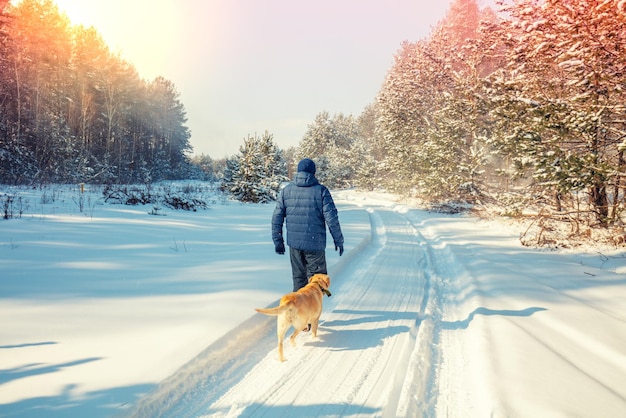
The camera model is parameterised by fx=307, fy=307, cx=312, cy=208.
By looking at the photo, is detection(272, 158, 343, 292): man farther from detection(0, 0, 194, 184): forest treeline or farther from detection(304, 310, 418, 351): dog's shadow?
detection(0, 0, 194, 184): forest treeline

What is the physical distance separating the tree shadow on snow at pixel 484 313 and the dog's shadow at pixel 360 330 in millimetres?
449

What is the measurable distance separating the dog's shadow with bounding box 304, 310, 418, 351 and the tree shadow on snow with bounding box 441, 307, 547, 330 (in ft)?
1.47

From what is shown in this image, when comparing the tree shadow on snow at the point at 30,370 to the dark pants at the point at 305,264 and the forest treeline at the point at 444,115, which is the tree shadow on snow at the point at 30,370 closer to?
the dark pants at the point at 305,264

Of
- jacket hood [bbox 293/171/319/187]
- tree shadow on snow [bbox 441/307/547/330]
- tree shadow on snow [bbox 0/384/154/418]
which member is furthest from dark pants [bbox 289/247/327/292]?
tree shadow on snow [bbox 0/384/154/418]

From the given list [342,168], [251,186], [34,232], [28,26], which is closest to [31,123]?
[28,26]

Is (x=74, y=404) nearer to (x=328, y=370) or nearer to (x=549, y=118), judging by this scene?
(x=328, y=370)

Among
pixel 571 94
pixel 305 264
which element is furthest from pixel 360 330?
pixel 571 94

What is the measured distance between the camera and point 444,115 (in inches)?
737

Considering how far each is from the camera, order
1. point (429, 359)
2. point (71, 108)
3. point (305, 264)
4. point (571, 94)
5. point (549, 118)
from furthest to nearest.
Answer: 1. point (71, 108)
2. point (571, 94)
3. point (549, 118)
4. point (305, 264)
5. point (429, 359)

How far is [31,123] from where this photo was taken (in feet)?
78.1

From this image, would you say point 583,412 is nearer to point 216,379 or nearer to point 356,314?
point 356,314

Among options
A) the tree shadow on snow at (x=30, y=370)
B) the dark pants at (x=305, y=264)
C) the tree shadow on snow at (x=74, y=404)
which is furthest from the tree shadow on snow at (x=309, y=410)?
the dark pants at (x=305, y=264)

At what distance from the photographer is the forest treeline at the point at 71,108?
21.0 m

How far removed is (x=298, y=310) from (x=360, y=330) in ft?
3.73
